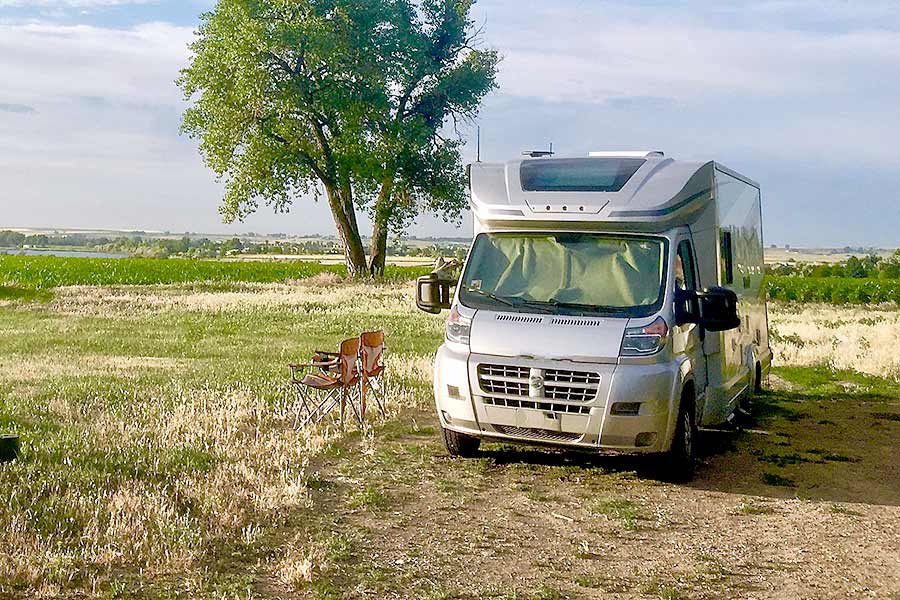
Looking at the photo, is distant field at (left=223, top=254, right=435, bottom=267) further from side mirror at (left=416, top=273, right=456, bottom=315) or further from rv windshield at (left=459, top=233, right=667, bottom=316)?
rv windshield at (left=459, top=233, right=667, bottom=316)

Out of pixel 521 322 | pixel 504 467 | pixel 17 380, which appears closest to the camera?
pixel 521 322

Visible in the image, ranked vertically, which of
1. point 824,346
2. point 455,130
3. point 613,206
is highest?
point 455,130

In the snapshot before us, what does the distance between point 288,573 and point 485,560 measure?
1372 millimetres

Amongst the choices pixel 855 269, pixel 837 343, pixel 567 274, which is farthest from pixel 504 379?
pixel 855 269

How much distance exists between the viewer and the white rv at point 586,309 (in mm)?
8969

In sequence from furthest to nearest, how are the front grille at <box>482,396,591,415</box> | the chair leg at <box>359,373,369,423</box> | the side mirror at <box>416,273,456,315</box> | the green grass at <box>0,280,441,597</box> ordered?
the chair leg at <box>359,373,369,423</box> < the side mirror at <box>416,273,456,315</box> < the front grille at <box>482,396,591,415</box> < the green grass at <box>0,280,441,597</box>

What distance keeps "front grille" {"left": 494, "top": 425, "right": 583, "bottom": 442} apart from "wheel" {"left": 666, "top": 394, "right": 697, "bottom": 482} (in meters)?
0.98

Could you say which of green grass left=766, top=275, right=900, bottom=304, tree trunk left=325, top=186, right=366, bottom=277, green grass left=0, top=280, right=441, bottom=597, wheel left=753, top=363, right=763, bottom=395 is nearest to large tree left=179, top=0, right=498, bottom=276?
tree trunk left=325, top=186, right=366, bottom=277

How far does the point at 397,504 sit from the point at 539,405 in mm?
1514

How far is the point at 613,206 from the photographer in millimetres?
9539

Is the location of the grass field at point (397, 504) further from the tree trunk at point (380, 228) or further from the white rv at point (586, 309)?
the tree trunk at point (380, 228)

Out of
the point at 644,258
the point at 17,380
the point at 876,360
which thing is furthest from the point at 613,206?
the point at 876,360

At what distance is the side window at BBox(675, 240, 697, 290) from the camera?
31.9 ft

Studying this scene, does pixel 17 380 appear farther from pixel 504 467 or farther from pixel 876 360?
pixel 876 360
